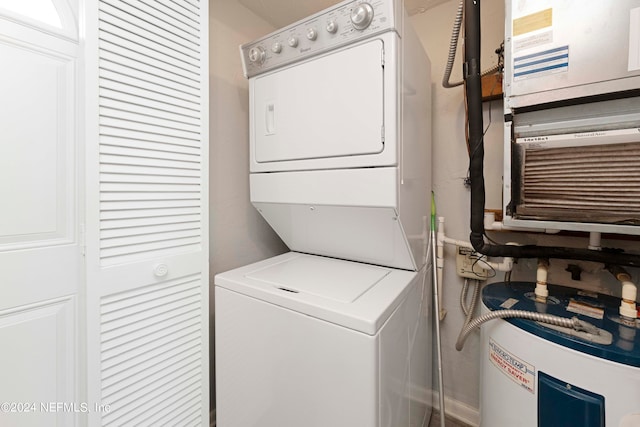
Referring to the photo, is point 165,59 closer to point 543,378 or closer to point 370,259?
point 370,259

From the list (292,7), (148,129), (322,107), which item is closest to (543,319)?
(322,107)

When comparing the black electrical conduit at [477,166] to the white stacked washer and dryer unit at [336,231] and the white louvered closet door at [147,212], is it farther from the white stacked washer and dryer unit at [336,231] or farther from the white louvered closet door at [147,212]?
the white louvered closet door at [147,212]

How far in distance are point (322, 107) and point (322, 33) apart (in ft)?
1.18

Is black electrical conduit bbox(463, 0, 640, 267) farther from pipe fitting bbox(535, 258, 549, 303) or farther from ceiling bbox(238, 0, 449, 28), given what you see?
ceiling bbox(238, 0, 449, 28)

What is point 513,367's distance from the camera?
112 centimetres

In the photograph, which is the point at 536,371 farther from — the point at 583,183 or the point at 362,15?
the point at 362,15

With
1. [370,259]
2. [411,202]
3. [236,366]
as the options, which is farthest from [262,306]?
[411,202]

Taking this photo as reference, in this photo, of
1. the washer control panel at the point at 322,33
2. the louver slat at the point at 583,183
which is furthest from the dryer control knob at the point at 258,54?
the louver slat at the point at 583,183

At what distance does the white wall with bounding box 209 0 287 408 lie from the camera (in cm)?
178

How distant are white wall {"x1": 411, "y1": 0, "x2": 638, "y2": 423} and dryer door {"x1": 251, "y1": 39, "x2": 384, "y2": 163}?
0.97 metres

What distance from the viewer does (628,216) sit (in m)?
0.98

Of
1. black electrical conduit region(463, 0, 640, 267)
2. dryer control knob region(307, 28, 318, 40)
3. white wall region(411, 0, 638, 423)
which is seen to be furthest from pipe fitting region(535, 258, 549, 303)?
dryer control knob region(307, 28, 318, 40)

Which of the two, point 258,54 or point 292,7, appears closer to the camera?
point 258,54

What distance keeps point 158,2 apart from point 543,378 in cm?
220
